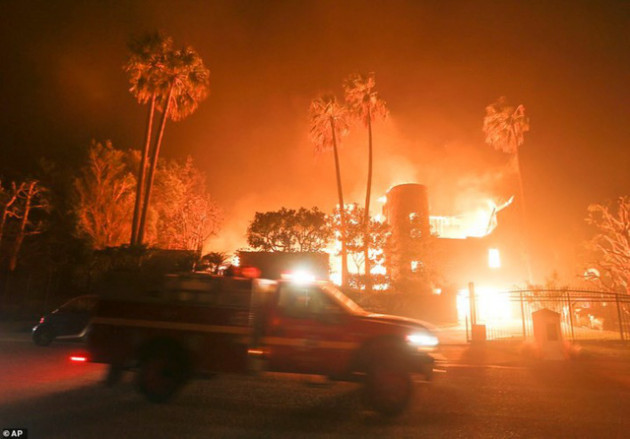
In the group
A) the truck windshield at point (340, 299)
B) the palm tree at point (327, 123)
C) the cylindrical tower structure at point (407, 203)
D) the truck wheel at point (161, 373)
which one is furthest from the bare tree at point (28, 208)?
the cylindrical tower structure at point (407, 203)

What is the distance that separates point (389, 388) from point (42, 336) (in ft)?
38.0

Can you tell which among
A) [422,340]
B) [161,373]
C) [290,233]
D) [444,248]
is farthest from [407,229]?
[161,373]

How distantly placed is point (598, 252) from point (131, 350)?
1318 inches

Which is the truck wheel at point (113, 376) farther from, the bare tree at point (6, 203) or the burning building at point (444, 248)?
the bare tree at point (6, 203)

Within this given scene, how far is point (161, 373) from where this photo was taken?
6629mm

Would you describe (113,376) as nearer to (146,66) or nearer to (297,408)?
(297,408)

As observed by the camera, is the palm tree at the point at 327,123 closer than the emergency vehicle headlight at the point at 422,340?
No

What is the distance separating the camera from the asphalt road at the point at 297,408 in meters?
5.46

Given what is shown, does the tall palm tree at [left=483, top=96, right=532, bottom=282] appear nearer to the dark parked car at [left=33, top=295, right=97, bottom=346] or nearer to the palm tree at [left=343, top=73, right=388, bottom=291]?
the palm tree at [left=343, top=73, right=388, bottom=291]

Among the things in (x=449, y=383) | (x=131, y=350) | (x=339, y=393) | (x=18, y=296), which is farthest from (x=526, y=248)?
(x=18, y=296)

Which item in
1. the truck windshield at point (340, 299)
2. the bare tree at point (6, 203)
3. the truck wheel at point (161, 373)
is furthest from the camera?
the bare tree at point (6, 203)

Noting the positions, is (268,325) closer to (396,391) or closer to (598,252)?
(396,391)

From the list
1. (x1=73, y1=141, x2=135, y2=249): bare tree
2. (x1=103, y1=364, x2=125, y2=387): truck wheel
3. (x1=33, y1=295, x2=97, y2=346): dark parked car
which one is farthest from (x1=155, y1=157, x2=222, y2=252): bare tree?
(x1=103, y1=364, x2=125, y2=387): truck wheel

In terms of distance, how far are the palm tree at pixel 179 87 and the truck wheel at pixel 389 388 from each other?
2289 cm
